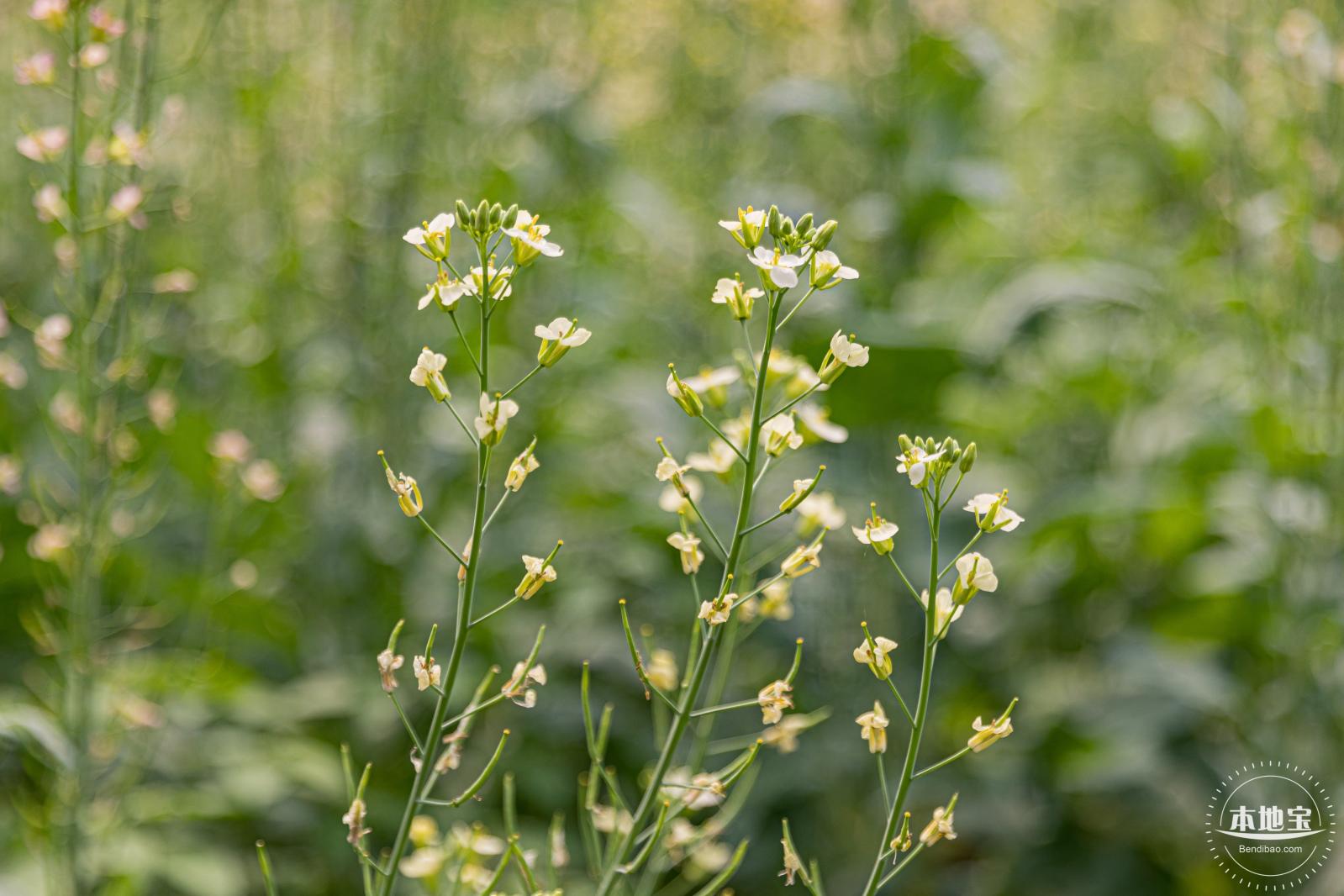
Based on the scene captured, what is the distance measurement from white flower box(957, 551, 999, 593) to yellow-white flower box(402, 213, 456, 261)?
19.0 inches

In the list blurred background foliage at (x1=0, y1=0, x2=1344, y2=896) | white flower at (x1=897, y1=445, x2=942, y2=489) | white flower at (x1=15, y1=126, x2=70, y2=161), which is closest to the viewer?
white flower at (x1=897, y1=445, x2=942, y2=489)

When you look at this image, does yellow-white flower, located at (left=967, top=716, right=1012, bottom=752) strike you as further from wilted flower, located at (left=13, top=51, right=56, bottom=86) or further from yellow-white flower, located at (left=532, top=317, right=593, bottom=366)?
wilted flower, located at (left=13, top=51, right=56, bottom=86)

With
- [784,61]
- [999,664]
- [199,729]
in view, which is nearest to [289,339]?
[199,729]

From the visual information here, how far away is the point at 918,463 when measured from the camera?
→ 0.89 meters

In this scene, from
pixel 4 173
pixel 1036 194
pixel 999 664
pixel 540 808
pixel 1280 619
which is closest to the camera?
pixel 1280 619

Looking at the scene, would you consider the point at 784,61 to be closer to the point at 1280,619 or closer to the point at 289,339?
the point at 289,339

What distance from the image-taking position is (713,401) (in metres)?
1.27

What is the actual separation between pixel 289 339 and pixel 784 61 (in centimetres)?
185

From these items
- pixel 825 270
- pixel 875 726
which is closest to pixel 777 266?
pixel 825 270

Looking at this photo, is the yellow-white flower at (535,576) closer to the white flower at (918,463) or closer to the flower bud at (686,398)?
the flower bud at (686,398)

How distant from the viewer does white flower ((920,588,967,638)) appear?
3.03 feet

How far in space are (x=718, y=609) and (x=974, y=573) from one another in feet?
0.67
